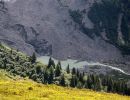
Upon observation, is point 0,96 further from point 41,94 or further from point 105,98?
point 105,98

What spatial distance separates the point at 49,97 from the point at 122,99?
1694 cm

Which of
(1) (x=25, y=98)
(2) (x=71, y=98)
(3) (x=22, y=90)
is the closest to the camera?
(1) (x=25, y=98)

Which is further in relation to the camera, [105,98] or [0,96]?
[105,98]

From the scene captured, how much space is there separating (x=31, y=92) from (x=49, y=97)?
638 centimetres

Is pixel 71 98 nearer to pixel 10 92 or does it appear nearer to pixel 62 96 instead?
pixel 62 96

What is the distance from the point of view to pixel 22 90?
250 ft

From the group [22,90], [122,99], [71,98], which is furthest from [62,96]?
[122,99]

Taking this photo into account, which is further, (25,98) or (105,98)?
(105,98)

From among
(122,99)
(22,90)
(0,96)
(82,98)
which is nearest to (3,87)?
(22,90)

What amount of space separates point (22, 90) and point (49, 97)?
7.94 meters

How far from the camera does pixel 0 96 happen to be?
67125 mm

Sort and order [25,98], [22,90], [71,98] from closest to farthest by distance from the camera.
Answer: [25,98] → [71,98] → [22,90]

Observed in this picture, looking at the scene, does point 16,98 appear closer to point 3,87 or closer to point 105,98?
point 3,87

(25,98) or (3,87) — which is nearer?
(25,98)
